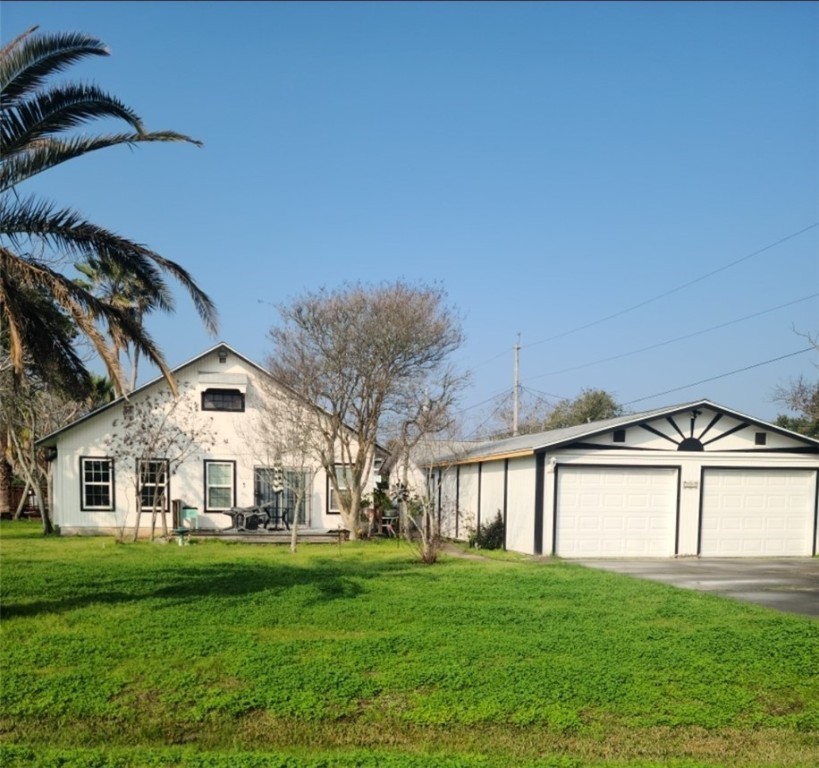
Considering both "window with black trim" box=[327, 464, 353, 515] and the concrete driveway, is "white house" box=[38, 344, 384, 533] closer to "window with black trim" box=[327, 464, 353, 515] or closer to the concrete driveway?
"window with black trim" box=[327, 464, 353, 515]

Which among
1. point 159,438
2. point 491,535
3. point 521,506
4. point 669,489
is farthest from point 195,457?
point 669,489

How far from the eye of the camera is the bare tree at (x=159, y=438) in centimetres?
2216

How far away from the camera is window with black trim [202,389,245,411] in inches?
952

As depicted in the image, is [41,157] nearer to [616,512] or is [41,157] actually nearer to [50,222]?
[50,222]

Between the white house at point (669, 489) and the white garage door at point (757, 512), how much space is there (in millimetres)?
25

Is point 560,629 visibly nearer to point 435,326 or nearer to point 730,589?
point 730,589

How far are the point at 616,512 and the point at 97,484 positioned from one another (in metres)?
15.0

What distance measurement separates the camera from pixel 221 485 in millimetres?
24047

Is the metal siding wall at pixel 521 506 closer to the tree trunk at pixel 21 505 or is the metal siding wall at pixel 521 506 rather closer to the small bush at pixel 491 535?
the small bush at pixel 491 535

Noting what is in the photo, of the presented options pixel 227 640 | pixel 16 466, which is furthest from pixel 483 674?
pixel 16 466

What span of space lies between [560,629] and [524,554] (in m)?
9.96

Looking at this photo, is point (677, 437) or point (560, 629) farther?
point (677, 437)

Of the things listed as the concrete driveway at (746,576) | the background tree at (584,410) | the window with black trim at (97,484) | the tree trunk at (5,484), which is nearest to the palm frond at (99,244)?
the concrete driveway at (746,576)

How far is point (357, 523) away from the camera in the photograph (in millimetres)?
23125
